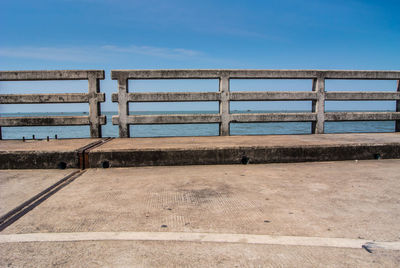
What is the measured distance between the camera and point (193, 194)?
3105 millimetres

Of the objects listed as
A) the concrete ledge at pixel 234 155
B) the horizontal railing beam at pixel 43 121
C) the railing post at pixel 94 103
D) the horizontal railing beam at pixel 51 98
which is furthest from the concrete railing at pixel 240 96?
the concrete ledge at pixel 234 155

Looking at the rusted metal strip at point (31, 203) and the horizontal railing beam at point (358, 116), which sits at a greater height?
the horizontal railing beam at point (358, 116)

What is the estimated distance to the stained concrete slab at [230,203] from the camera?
90.3 inches

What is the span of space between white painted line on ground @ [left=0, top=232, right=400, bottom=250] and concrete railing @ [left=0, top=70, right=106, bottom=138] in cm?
418

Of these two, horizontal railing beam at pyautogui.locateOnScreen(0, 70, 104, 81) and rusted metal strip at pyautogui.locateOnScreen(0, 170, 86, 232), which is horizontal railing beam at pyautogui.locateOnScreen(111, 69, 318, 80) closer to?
horizontal railing beam at pyautogui.locateOnScreen(0, 70, 104, 81)

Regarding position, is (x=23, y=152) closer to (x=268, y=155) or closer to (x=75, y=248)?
(x=75, y=248)

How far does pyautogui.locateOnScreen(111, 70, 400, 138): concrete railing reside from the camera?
603 cm

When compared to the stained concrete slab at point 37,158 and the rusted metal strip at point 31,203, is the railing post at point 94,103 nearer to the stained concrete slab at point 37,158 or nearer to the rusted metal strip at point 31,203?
the stained concrete slab at point 37,158

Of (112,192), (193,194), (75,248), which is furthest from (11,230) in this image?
(193,194)

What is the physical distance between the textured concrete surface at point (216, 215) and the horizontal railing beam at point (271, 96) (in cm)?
246

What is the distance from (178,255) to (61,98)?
513cm

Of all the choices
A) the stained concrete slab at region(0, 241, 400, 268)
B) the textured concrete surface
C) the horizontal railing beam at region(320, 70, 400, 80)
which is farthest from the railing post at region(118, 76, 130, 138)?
the horizontal railing beam at region(320, 70, 400, 80)

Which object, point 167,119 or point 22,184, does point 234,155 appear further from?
point 22,184

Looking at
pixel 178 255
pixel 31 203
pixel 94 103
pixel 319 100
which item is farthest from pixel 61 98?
pixel 319 100
